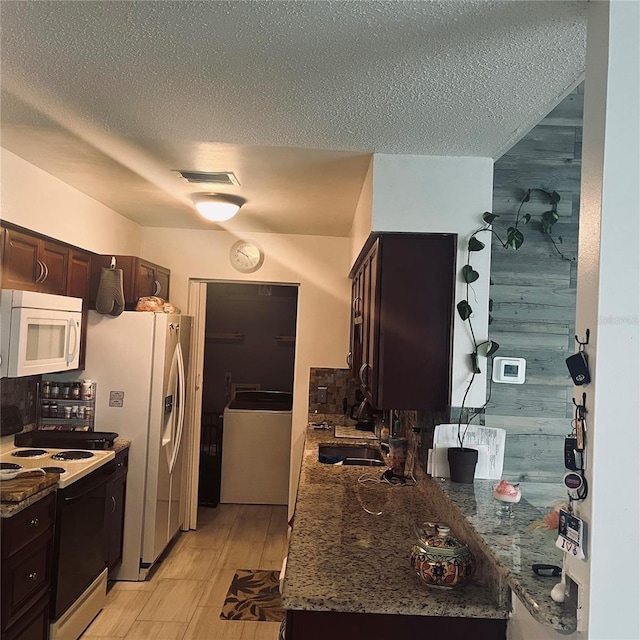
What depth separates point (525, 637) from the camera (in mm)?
1698

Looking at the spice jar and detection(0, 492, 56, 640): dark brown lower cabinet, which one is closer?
detection(0, 492, 56, 640): dark brown lower cabinet

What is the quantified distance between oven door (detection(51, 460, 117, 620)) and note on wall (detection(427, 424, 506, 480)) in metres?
1.83

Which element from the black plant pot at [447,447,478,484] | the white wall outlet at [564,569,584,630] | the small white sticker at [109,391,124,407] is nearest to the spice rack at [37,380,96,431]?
the small white sticker at [109,391,124,407]

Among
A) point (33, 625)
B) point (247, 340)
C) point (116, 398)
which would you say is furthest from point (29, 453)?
point (247, 340)

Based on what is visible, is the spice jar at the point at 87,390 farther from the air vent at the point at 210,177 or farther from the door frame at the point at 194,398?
the air vent at the point at 210,177

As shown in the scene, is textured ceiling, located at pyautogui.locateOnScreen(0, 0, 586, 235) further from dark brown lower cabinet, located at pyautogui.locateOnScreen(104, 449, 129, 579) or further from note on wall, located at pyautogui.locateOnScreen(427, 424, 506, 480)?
dark brown lower cabinet, located at pyautogui.locateOnScreen(104, 449, 129, 579)

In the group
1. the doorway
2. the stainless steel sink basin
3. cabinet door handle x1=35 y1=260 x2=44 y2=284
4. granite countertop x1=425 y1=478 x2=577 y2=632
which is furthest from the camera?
the doorway

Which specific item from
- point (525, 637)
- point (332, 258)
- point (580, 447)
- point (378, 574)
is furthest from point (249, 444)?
point (580, 447)

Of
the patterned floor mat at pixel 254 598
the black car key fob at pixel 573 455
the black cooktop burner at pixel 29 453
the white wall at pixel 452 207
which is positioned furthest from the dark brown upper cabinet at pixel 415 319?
the black cooktop burner at pixel 29 453

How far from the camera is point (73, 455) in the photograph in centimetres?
337

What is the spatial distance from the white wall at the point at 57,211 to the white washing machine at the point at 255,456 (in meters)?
2.01

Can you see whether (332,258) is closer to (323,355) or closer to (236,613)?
(323,355)

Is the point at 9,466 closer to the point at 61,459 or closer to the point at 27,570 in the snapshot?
the point at 61,459

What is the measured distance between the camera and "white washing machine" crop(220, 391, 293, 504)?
5680 mm
